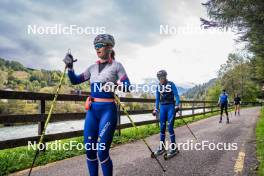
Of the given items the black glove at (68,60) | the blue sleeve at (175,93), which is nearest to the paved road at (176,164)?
the blue sleeve at (175,93)

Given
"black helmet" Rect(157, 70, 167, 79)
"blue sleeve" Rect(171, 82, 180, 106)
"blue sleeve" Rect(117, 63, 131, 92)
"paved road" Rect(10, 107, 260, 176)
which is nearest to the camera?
"blue sleeve" Rect(117, 63, 131, 92)

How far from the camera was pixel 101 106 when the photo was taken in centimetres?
415

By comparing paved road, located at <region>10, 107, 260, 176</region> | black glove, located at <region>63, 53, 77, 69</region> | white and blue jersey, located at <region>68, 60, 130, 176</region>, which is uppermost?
black glove, located at <region>63, 53, 77, 69</region>

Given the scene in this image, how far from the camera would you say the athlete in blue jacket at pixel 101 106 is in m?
4.05

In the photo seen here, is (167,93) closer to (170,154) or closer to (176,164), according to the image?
(170,154)


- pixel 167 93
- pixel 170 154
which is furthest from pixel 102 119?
pixel 167 93

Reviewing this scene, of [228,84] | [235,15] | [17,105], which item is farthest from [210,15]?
[228,84]

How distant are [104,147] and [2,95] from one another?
306 centimetres

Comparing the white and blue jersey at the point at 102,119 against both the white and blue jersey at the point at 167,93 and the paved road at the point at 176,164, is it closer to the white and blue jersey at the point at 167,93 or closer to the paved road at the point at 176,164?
the paved road at the point at 176,164

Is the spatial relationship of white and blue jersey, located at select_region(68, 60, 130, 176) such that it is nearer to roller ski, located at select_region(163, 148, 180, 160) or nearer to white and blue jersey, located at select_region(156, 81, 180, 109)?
roller ski, located at select_region(163, 148, 180, 160)

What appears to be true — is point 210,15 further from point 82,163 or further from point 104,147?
point 104,147

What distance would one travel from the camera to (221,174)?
5.54 meters

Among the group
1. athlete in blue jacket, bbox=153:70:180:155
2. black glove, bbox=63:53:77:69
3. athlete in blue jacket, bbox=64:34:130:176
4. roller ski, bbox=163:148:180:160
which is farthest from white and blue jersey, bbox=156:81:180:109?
black glove, bbox=63:53:77:69

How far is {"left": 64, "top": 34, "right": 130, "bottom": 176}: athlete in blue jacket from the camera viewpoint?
4.05 meters
